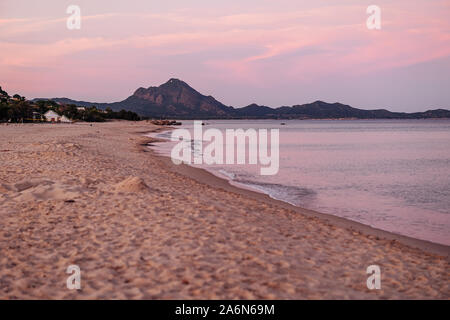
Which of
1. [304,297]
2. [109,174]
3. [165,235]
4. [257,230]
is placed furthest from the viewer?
[109,174]

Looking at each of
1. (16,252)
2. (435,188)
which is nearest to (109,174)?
(16,252)

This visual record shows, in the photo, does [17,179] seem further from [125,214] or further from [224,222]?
[224,222]

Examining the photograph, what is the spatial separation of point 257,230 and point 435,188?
1512 centimetres

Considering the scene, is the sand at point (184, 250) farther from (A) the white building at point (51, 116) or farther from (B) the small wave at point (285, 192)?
(A) the white building at point (51, 116)

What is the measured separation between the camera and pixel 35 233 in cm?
794

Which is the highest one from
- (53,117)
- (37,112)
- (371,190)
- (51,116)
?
(37,112)

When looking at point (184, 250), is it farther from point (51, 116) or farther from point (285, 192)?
point (51, 116)

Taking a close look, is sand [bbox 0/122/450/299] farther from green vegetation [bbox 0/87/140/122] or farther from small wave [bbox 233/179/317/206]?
green vegetation [bbox 0/87/140/122]

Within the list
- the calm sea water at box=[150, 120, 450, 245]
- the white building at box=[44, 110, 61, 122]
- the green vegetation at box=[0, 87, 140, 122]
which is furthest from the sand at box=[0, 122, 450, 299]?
the white building at box=[44, 110, 61, 122]

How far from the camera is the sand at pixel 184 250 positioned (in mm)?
5672

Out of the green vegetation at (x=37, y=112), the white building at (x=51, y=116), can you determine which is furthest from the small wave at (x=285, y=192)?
the white building at (x=51, y=116)

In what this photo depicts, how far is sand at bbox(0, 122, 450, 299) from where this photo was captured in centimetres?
567

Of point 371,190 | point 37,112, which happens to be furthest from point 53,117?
point 371,190

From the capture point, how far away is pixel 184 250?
7.04 meters
